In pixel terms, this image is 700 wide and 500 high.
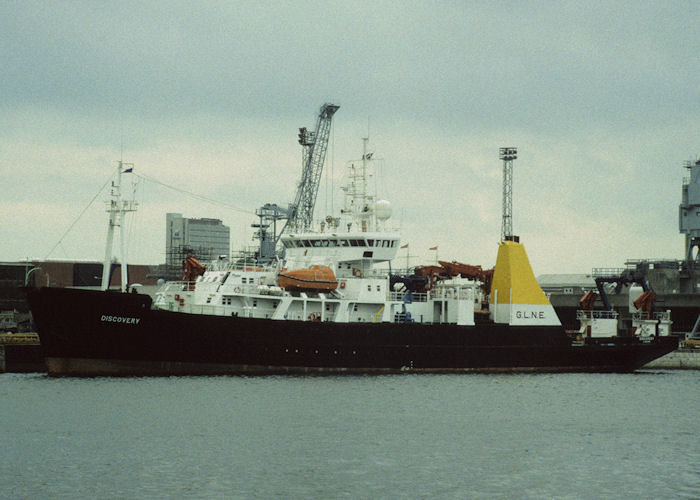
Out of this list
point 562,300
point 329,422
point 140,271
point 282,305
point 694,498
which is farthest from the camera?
point 140,271

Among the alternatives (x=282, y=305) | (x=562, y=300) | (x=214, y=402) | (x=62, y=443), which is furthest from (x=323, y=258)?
(x=562, y=300)

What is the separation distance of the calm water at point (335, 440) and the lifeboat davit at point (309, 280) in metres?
5.07

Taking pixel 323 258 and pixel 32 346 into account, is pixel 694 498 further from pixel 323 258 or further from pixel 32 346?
pixel 32 346

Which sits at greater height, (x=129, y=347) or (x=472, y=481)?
(x=129, y=347)

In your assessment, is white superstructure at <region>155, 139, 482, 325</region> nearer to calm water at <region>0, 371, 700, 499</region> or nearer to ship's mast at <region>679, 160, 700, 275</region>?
calm water at <region>0, 371, 700, 499</region>

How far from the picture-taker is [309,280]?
1729 inches

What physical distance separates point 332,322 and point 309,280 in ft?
7.53

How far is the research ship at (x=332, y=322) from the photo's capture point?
3994 cm

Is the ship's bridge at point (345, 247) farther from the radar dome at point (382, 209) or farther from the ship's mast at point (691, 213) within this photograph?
the ship's mast at point (691, 213)

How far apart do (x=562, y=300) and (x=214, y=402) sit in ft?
156

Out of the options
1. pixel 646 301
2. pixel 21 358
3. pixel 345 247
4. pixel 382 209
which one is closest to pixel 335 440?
pixel 345 247

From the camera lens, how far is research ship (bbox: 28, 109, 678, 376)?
131 feet

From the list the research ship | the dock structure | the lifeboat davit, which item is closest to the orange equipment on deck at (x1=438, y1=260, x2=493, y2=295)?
the research ship

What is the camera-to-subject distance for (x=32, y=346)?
48.5 m
